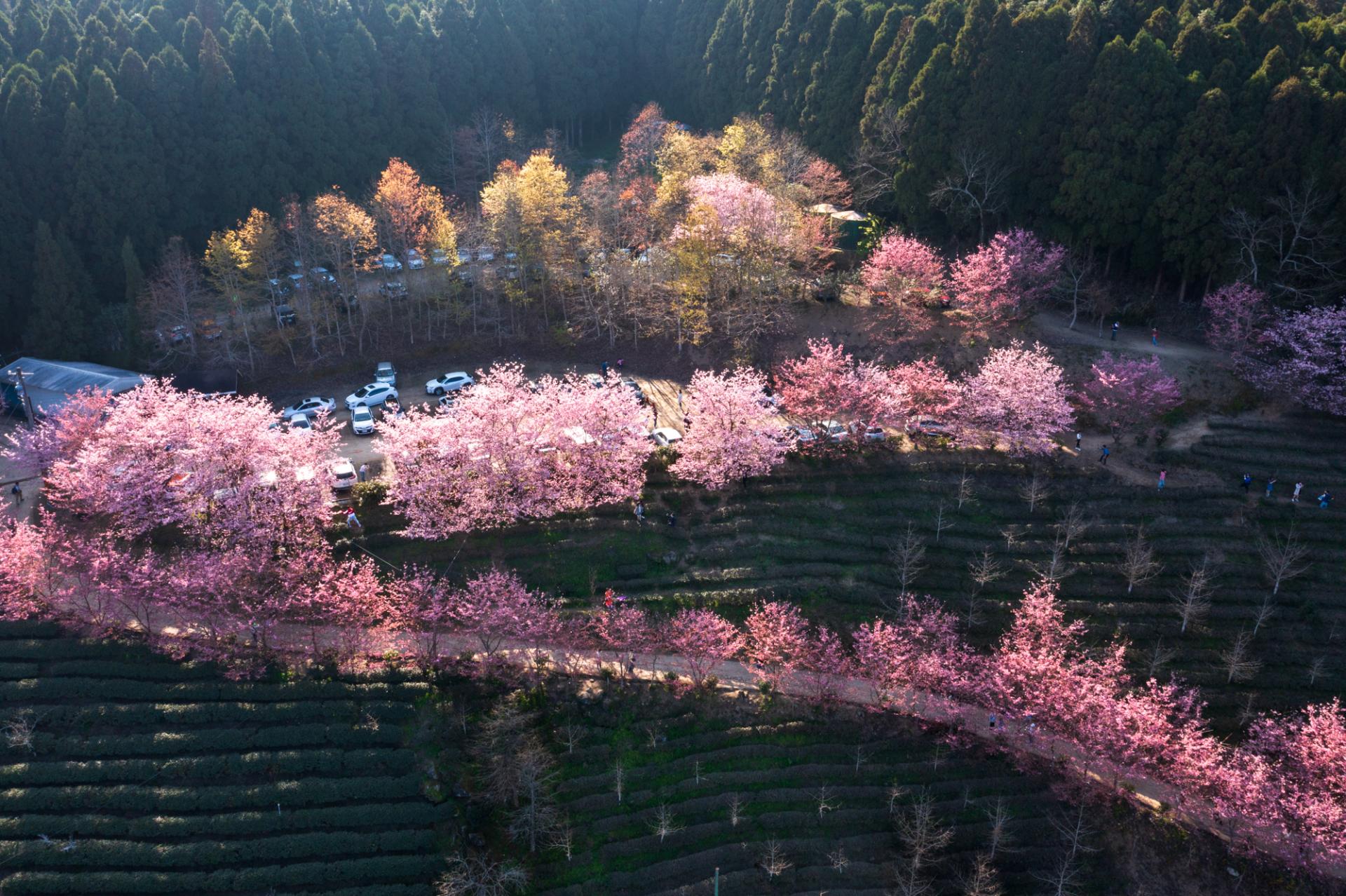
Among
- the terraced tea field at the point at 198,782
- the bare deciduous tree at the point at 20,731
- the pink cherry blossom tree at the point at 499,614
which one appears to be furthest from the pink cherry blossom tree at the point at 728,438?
the bare deciduous tree at the point at 20,731

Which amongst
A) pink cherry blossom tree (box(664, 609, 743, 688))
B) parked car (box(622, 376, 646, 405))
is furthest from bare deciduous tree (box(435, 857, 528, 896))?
parked car (box(622, 376, 646, 405))

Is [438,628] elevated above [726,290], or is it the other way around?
[726,290]

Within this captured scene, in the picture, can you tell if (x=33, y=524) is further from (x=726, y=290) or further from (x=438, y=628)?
(x=726, y=290)

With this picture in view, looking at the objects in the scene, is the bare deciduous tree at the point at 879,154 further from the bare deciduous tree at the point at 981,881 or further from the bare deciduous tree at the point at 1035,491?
the bare deciduous tree at the point at 981,881

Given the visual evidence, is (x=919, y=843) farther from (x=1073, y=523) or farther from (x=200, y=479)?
(x=200, y=479)

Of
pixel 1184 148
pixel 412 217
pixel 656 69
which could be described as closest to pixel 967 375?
pixel 1184 148

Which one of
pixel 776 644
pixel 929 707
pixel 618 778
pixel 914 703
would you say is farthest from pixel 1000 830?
pixel 618 778

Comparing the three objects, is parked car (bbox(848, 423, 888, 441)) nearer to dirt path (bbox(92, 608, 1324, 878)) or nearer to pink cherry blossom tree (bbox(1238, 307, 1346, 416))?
dirt path (bbox(92, 608, 1324, 878))
